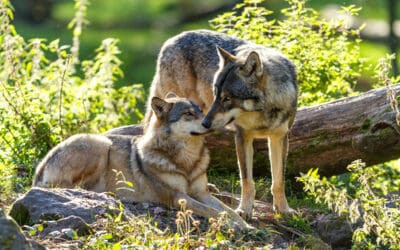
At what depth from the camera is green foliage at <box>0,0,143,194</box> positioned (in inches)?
360

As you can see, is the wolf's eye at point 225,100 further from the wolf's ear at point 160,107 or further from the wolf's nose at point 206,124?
the wolf's ear at point 160,107

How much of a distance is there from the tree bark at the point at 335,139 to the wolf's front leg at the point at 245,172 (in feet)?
1.96

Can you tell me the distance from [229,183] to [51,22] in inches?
826

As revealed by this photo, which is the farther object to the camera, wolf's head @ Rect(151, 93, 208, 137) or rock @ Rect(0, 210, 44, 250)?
wolf's head @ Rect(151, 93, 208, 137)

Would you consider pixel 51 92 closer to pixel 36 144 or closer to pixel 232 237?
pixel 36 144

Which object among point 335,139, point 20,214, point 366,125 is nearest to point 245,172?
point 335,139

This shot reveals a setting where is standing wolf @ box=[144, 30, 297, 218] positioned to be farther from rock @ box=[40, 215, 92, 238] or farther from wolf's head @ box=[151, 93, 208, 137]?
rock @ box=[40, 215, 92, 238]

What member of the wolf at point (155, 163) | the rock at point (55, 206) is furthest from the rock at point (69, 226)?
the wolf at point (155, 163)

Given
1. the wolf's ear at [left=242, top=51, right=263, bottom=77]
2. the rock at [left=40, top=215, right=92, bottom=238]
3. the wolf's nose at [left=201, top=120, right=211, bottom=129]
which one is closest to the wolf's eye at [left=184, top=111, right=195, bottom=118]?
the wolf's nose at [left=201, top=120, right=211, bottom=129]

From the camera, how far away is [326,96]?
10023mm

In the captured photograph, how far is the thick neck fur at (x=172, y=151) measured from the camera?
7641mm

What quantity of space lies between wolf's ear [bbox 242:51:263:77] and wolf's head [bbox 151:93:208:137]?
624mm

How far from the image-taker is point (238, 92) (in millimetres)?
7273

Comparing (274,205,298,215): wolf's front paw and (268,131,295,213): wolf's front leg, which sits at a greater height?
(268,131,295,213): wolf's front leg
